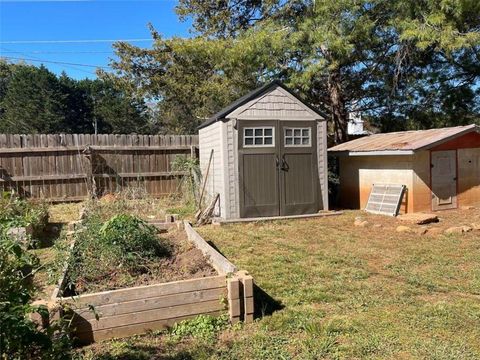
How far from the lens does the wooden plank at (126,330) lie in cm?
298

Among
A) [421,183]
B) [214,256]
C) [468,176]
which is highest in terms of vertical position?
[468,176]

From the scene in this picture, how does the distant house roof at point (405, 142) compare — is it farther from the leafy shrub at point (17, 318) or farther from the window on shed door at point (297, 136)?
the leafy shrub at point (17, 318)

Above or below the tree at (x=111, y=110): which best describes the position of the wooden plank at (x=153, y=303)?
below

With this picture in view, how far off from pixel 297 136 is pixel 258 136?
37.2 inches

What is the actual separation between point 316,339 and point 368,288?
1440 mm

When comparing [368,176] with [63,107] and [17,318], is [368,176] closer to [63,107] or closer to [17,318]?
[17,318]

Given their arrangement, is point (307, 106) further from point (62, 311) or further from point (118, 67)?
point (118, 67)

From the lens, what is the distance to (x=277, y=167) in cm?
873

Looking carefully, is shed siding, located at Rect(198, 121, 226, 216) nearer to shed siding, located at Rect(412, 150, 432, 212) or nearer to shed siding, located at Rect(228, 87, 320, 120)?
shed siding, located at Rect(228, 87, 320, 120)

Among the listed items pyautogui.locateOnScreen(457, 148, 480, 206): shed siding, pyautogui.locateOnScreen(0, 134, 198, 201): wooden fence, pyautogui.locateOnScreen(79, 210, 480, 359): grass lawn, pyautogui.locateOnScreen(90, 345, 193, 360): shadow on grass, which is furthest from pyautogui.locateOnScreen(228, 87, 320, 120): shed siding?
pyautogui.locateOnScreen(90, 345, 193, 360): shadow on grass

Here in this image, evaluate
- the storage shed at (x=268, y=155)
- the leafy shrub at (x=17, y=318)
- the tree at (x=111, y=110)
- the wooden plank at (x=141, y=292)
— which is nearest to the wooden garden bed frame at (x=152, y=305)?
the wooden plank at (x=141, y=292)

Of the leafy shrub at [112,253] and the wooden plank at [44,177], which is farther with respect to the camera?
the wooden plank at [44,177]

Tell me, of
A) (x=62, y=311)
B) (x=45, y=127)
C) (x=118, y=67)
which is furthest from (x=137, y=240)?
(x=45, y=127)

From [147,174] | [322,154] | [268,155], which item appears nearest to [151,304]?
[268,155]
